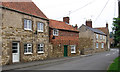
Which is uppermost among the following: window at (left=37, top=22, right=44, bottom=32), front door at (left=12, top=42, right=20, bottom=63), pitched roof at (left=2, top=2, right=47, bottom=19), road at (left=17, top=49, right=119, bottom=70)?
pitched roof at (left=2, top=2, right=47, bottom=19)

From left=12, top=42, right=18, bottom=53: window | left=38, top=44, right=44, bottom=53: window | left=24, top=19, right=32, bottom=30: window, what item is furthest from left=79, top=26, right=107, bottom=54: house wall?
left=12, top=42, right=18, bottom=53: window

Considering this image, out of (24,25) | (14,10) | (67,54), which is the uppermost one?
(14,10)

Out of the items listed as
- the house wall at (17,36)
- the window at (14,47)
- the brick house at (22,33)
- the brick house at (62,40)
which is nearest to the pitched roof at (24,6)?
the brick house at (22,33)

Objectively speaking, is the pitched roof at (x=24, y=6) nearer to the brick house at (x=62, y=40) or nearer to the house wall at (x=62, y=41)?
the brick house at (x=62, y=40)

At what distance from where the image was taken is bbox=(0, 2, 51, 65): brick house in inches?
694

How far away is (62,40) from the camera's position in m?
28.8

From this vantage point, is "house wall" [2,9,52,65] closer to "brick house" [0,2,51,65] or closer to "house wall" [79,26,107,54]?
"brick house" [0,2,51,65]

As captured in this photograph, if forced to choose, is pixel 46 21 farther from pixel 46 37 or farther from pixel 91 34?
pixel 91 34

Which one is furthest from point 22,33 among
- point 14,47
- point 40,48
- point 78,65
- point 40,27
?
point 78,65

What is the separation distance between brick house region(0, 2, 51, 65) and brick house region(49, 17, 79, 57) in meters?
1.69

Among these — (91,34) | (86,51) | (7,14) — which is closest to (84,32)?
(91,34)

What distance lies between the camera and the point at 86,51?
37781 mm

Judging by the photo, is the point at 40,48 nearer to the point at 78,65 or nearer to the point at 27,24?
Result: the point at 27,24

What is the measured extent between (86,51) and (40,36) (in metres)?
17.5
